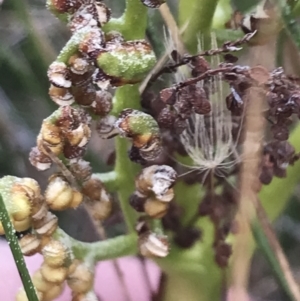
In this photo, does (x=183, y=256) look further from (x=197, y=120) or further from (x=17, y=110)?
(x=17, y=110)

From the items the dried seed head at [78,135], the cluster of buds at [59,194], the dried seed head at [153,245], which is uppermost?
the dried seed head at [78,135]

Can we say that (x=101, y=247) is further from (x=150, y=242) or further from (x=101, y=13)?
(x=101, y=13)

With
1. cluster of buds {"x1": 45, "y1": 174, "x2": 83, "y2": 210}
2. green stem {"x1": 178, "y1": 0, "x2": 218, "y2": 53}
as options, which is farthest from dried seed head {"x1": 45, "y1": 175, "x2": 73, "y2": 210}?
green stem {"x1": 178, "y1": 0, "x2": 218, "y2": 53}

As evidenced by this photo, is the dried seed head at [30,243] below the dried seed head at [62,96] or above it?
below

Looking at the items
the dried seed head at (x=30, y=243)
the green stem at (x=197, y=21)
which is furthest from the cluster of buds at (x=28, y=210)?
the green stem at (x=197, y=21)

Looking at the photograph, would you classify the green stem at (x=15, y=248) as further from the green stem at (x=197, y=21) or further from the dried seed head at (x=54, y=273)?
the green stem at (x=197, y=21)

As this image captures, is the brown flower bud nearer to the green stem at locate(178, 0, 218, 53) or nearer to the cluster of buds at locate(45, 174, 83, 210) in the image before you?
the cluster of buds at locate(45, 174, 83, 210)

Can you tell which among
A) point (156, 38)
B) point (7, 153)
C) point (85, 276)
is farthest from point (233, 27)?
point (7, 153)
